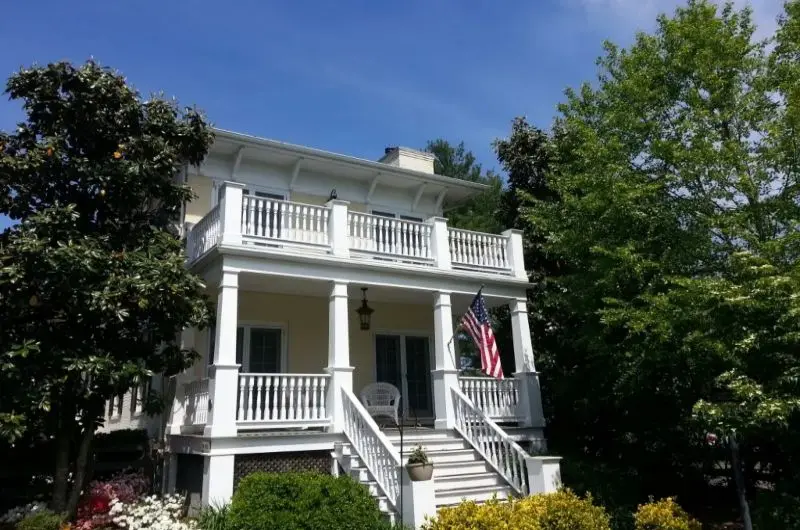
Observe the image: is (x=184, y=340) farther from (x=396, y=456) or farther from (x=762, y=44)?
(x=762, y=44)

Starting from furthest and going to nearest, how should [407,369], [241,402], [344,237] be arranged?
[407,369] < [344,237] < [241,402]

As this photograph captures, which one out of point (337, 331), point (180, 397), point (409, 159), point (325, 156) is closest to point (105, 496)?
point (180, 397)

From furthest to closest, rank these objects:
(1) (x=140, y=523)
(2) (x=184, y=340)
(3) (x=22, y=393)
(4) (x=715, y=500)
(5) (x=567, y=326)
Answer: (5) (x=567, y=326) < (4) (x=715, y=500) < (2) (x=184, y=340) < (1) (x=140, y=523) < (3) (x=22, y=393)

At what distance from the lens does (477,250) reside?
13.7 metres

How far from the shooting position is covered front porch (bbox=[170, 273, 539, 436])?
10289 millimetres

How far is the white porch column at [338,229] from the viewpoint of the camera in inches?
464

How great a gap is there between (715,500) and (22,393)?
1375 centimetres

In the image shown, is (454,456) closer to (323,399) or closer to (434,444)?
(434,444)

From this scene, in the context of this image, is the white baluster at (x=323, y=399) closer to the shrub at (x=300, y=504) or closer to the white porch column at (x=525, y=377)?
the shrub at (x=300, y=504)

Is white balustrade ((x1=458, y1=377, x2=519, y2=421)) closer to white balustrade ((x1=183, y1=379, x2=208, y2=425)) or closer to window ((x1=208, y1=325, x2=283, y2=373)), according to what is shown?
window ((x1=208, y1=325, x2=283, y2=373))

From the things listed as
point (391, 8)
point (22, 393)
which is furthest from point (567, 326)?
point (22, 393)

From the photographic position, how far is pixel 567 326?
48.6 ft

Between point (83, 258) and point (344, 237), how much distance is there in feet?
15.6

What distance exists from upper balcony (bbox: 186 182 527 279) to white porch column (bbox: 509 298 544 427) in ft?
3.44
